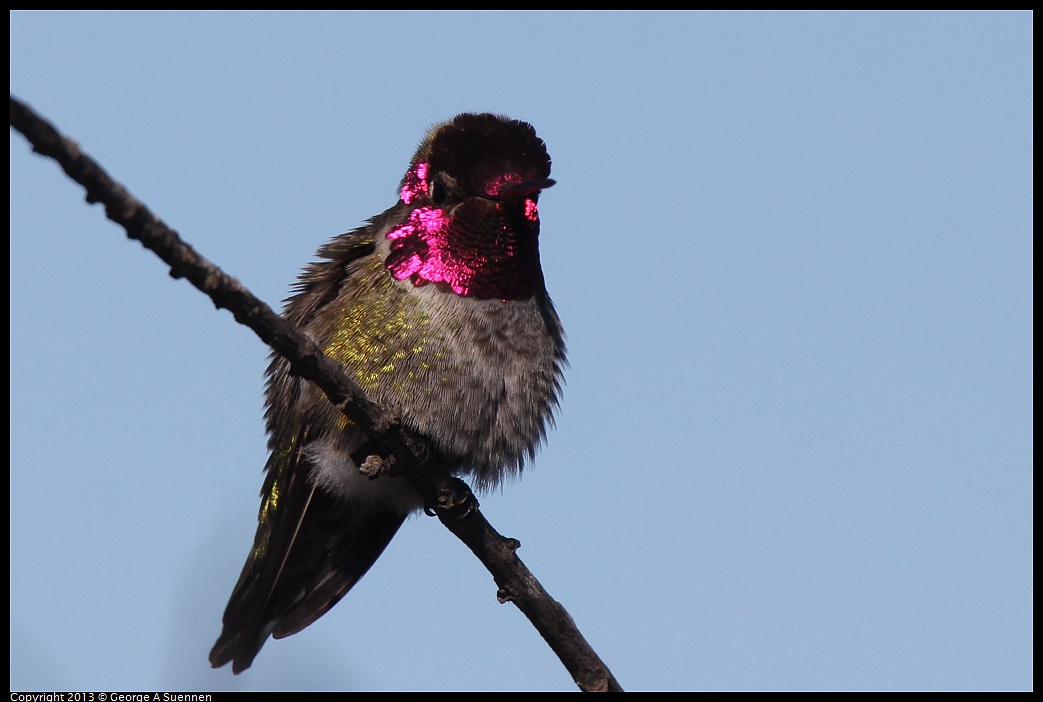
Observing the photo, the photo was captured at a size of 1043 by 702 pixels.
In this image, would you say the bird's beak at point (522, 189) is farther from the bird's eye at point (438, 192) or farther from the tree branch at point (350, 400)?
the tree branch at point (350, 400)

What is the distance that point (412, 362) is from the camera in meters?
4.96

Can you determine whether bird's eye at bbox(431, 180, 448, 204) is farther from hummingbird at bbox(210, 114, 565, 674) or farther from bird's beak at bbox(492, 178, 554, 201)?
bird's beak at bbox(492, 178, 554, 201)

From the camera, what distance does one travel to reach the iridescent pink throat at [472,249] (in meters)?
5.21

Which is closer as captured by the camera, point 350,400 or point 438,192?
point 350,400

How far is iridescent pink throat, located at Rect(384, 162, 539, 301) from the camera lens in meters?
5.21

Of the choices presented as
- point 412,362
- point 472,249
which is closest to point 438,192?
point 472,249

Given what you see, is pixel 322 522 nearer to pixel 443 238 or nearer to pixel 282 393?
pixel 282 393

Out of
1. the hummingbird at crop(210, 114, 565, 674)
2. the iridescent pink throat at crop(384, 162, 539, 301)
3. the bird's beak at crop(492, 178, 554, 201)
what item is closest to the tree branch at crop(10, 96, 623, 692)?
the hummingbird at crop(210, 114, 565, 674)

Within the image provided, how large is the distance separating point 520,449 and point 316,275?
50.5 inches

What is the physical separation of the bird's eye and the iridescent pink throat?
0.05 m

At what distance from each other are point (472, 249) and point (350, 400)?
4.80ft

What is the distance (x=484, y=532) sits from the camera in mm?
4719

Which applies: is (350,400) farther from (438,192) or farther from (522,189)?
(438,192)

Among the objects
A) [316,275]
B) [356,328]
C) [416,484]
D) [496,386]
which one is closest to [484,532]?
[416,484]
